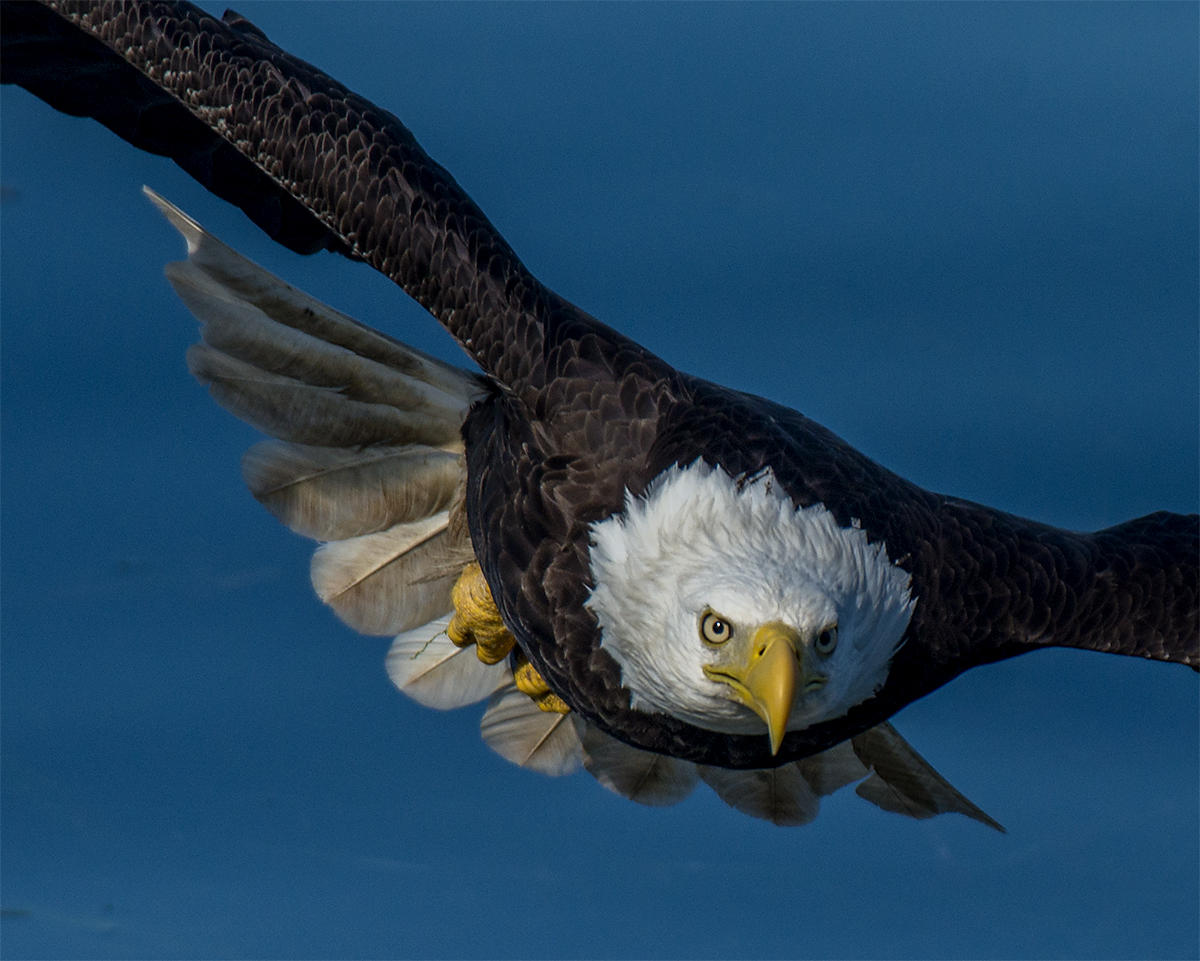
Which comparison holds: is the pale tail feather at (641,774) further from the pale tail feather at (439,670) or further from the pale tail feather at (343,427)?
the pale tail feather at (343,427)

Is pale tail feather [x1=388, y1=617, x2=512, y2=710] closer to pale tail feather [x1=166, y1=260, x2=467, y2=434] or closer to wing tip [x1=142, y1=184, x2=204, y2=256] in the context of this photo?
pale tail feather [x1=166, y1=260, x2=467, y2=434]

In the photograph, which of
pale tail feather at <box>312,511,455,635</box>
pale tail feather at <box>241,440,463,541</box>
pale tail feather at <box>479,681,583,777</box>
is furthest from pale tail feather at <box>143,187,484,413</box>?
pale tail feather at <box>479,681,583,777</box>

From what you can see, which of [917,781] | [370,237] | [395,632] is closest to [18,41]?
[370,237]

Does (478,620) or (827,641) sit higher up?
(827,641)

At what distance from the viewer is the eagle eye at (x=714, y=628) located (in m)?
2.52

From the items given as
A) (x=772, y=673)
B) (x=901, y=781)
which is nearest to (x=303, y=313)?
(x=772, y=673)

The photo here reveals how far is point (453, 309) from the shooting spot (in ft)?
10.1

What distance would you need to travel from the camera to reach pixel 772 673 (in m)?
2.42

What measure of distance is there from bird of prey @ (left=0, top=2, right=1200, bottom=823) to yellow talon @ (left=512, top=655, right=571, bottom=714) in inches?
0.5

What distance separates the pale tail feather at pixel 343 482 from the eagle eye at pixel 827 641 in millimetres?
1459

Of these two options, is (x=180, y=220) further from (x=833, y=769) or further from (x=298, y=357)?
(x=833, y=769)

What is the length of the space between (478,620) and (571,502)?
105cm

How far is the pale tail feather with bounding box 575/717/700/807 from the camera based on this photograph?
155 inches

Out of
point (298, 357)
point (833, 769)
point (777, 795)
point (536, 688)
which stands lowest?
point (536, 688)
